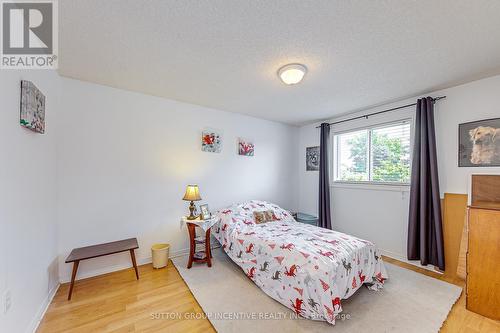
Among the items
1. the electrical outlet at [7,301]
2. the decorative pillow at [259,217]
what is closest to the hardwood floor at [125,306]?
the electrical outlet at [7,301]

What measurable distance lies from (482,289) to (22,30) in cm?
451

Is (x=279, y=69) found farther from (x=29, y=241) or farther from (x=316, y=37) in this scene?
(x=29, y=241)

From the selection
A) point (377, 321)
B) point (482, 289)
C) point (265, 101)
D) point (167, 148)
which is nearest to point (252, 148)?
point (265, 101)

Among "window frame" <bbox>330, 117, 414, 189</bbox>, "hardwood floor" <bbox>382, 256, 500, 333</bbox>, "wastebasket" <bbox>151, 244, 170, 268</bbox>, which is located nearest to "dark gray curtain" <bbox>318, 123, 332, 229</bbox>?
"window frame" <bbox>330, 117, 414, 189</bbox>

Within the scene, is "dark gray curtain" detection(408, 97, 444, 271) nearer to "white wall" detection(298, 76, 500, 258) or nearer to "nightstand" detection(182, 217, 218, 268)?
"white wall" detection(298, 76, 500, 258)

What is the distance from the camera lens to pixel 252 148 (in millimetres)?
3980

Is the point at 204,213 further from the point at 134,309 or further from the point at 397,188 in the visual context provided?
the point at 397,188

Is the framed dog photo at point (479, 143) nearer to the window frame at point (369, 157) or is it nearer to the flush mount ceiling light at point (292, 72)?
the window frame at point (369, 157)

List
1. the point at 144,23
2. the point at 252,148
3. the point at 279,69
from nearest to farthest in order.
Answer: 1. the point at 144,23
2. the point at 279,69
3. the point at 252,148

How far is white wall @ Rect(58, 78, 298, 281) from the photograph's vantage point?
243 centimetres

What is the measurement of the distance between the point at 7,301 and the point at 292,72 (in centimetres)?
279

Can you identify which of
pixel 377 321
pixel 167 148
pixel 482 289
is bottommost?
pixel 377 321

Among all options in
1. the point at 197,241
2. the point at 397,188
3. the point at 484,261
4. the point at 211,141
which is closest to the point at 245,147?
the point at 211,141

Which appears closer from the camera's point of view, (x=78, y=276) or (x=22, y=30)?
(x=22, y=30)
